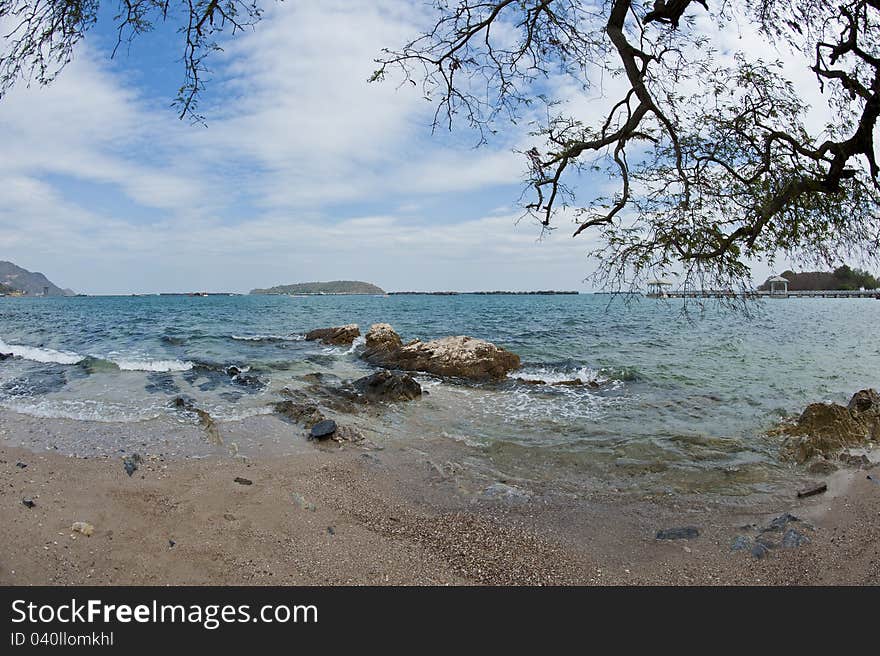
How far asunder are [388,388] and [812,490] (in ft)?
32.2

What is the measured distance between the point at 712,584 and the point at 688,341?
27.0 m

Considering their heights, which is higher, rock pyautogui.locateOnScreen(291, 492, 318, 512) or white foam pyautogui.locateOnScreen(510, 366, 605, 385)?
white foam pyautogui.locateOnScreen(510, 366, 605, 385)

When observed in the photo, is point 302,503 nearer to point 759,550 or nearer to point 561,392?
point 759,550

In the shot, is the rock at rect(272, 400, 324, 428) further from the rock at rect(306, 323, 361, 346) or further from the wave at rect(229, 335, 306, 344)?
the wave at rect(229, 335, 306, 344)

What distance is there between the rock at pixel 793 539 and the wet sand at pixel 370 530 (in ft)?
0.23

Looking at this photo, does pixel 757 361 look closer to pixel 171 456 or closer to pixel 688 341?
pixel 688 341

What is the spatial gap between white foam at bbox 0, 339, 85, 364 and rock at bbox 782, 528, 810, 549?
2248 cm

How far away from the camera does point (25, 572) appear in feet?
15.0

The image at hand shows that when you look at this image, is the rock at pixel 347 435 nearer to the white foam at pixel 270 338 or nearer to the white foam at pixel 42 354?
the white foam at pixel 42 354

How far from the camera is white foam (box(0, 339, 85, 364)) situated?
19322mm

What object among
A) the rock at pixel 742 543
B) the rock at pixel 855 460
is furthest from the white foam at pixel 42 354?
the rock at pixel 855 460

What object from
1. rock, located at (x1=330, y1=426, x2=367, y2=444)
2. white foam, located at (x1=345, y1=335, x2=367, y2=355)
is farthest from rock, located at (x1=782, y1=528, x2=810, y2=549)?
white foam, located at (x1=345, y1=335, x2=367, y2=355)

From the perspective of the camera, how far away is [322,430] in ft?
32.2

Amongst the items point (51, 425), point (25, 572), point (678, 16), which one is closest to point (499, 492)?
point (25, 572)
